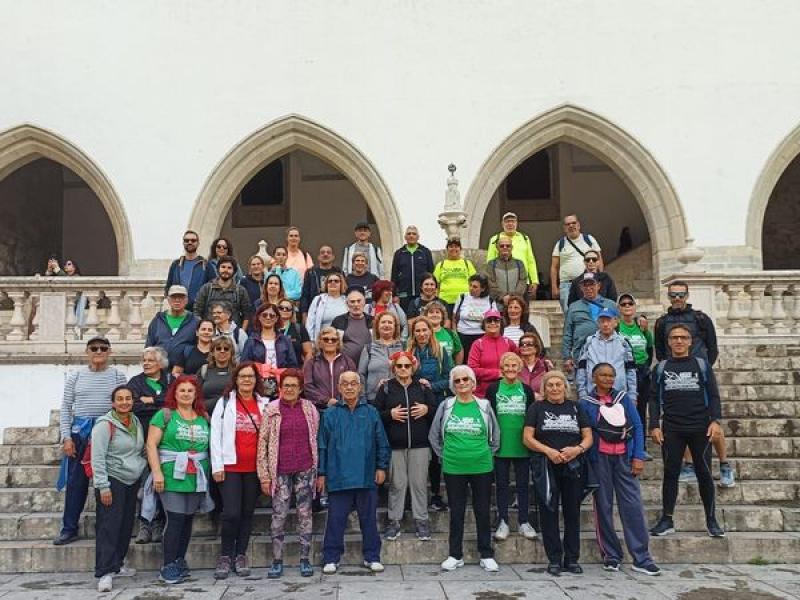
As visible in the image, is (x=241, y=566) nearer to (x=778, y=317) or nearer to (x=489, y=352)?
(x=489, y=352)

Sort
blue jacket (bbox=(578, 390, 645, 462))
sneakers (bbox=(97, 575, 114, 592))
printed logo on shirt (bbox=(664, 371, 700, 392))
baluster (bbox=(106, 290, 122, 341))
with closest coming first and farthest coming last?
sneakers (bbox=(97, 575, 114, 592)), blue jacket (bbox=(578, 390, 645, 462)), printed logo on shirt (bbox=(664, 371, 700, 392)), baluster (bbox=(106, 290, 122, 341))

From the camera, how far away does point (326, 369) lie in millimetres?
5152

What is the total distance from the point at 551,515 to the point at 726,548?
1.28 meters

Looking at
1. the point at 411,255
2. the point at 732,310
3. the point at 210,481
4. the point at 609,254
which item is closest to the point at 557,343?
the point at 732,310

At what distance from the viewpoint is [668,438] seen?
4973 mm

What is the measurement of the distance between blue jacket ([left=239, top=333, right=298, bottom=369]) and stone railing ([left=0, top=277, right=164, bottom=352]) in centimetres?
291

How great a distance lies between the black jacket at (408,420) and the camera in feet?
16.0

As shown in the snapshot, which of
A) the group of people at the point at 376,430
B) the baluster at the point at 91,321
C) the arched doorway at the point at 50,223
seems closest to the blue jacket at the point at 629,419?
the group of people at the point at 376,430

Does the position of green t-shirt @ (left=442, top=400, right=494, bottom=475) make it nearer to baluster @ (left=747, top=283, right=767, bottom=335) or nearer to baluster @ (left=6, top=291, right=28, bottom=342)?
baluster @ (left=747, top=283, right=767, bottom=335)

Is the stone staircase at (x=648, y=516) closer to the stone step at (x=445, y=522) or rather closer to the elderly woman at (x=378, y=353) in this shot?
the stone step at (x=445, y=522)

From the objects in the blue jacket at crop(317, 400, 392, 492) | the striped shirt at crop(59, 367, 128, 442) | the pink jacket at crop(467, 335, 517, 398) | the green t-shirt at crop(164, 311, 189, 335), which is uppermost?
the green t-shirt at crop(164, 311, 189, 335)

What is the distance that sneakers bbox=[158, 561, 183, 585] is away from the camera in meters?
4.52

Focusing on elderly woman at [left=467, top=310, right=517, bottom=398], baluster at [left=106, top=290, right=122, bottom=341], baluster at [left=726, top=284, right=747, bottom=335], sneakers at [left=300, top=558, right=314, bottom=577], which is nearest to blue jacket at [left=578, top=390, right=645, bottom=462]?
elderly woman at [left=467, top=310, right=517, bottom=398]

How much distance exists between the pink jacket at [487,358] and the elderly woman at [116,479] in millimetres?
2285
